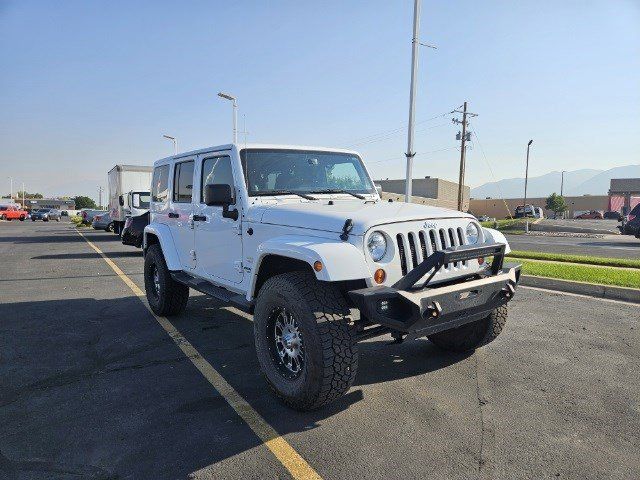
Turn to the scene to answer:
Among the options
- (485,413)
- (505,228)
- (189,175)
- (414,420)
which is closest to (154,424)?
(414,420)

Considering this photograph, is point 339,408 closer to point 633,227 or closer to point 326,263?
point 326,263

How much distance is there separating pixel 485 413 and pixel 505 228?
30.4 m

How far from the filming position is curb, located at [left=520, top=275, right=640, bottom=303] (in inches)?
275

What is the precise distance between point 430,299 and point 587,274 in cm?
678

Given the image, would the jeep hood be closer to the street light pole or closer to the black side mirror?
the black side mirror

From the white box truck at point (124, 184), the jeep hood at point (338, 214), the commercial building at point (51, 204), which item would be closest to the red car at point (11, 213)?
the white box truck at point (124, 184)

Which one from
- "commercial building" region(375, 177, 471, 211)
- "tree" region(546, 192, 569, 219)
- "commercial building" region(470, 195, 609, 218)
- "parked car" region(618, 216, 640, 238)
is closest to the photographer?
"parked car" region(618, 216, 640, 238)

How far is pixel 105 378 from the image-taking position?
400 cm

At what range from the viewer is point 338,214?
11.4ft

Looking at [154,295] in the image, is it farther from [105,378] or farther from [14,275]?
[14,275]

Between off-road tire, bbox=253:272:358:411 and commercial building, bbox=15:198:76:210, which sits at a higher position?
off-road tire, bbox=253:272:358:411

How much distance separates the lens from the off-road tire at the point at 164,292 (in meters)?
5.89

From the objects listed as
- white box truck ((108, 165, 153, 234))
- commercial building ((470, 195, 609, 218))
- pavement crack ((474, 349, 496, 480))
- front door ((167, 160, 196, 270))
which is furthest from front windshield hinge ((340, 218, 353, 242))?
commercial building ((470, 195, 609, 218))

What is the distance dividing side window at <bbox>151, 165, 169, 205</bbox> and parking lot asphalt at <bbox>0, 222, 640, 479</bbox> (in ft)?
5.88
